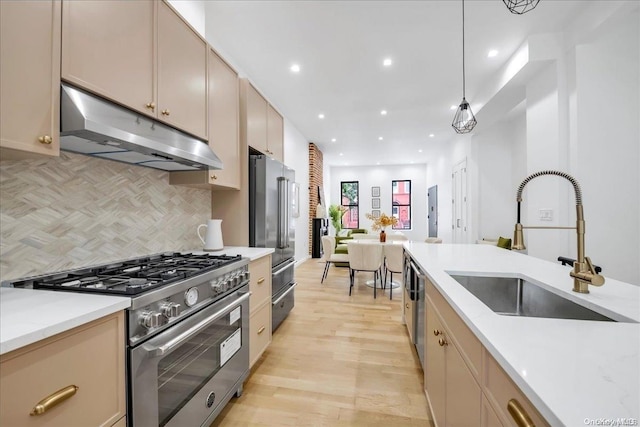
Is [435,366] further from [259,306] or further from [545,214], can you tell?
[545,214]

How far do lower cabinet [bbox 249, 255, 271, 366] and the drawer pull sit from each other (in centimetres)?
162

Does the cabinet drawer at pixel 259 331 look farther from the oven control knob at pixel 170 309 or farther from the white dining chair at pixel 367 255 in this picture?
the white dining chair at pixel 367 255

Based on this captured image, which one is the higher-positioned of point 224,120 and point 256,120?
point 256,120

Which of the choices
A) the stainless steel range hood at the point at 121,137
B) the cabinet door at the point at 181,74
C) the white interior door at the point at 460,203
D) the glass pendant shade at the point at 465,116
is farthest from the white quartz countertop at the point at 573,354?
the white interior door at the point at 460,203

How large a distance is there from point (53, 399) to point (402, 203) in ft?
34.2

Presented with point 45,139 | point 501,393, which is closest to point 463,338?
point 501,393

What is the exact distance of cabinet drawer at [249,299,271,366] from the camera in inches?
76.6

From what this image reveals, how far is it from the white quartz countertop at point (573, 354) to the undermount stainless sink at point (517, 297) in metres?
0.10

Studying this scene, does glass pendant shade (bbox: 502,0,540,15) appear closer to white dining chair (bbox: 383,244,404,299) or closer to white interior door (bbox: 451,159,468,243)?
white dining chair (bbox: 383,244,404,299)

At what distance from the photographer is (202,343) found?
136cm

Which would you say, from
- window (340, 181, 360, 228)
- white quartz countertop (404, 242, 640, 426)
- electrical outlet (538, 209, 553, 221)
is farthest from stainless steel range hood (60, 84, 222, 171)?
window (340, 181, 360, 228)

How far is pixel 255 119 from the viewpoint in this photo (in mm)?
2570

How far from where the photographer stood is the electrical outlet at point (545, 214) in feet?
9.86

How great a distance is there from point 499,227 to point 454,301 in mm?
5396
